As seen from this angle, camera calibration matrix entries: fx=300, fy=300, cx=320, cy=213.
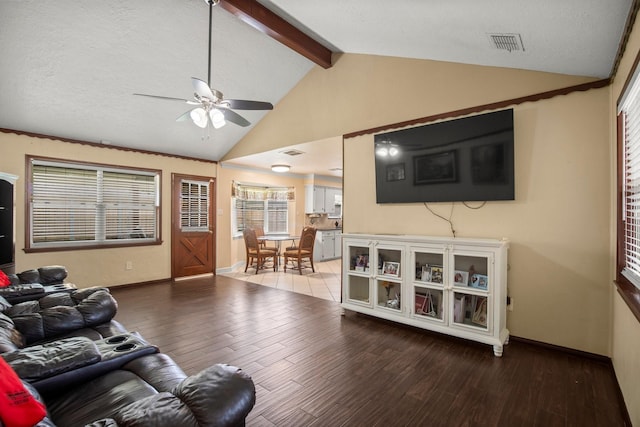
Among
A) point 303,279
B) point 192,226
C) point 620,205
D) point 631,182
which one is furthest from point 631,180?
point 192,226

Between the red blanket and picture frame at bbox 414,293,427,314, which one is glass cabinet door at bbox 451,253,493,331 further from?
the red blanket

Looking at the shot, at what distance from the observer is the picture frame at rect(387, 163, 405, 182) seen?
11.6 ft

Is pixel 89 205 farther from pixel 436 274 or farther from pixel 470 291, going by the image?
pixel 470 291

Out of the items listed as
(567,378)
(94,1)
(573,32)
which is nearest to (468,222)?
(567,378)

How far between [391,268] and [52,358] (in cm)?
286

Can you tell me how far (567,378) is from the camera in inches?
89.5

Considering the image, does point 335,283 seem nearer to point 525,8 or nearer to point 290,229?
point 290,229

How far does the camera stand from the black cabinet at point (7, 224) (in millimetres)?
3555

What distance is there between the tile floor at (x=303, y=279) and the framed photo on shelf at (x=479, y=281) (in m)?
2.09

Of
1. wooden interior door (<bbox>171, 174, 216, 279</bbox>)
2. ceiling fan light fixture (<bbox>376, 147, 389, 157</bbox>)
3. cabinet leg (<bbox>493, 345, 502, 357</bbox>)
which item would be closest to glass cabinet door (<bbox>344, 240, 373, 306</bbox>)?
ceiling fan light fixture (<bbox>376, 147, 389, 157</bbox>)

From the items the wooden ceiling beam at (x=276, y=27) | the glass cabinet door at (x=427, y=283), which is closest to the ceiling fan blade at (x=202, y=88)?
the wooden ceiling beam at (x=276, y=27)

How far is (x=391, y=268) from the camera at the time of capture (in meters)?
3.38

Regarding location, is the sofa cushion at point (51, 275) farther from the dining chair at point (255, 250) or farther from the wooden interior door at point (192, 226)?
the dining chair at point (255, 250)

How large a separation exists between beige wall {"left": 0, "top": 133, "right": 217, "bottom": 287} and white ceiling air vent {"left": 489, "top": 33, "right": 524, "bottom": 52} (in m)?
5.42
